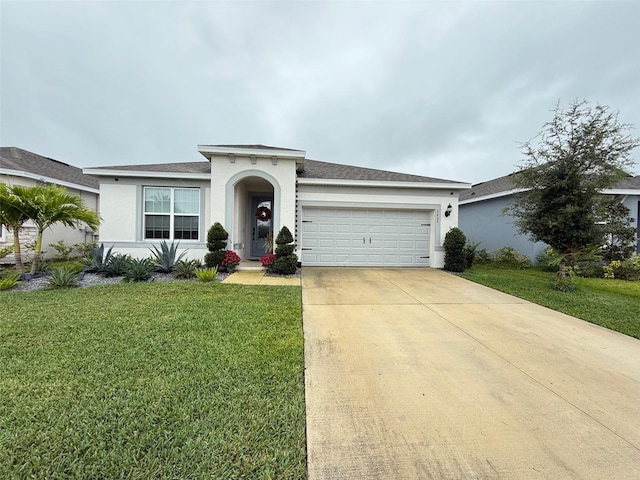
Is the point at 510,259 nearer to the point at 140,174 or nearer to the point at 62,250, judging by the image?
the point at 140,174

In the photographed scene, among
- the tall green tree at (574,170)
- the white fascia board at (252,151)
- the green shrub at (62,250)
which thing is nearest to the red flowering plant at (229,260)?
the white fascia board at (252,151)

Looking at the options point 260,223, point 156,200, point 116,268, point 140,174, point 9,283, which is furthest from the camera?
point 260,223

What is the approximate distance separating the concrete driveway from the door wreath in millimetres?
8248

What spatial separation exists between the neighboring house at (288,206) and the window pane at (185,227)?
0.11 feet

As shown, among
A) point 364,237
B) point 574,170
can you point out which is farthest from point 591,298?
point 364,237

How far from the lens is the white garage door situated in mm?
10727

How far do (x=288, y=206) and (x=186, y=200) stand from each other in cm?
389

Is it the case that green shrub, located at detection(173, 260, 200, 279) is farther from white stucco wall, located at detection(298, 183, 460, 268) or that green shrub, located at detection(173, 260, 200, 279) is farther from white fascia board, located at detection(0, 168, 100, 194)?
white fascia board, located at detection(0, 168, 100, 194)

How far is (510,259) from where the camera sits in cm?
1234

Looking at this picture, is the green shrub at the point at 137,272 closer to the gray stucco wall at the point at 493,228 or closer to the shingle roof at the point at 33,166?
the shingle roof at the point at 33,166

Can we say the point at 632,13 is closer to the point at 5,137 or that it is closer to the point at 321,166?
the point at 321,166

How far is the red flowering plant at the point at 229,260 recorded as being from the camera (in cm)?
886

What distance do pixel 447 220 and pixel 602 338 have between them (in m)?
7.16

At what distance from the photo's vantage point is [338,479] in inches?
68.3
